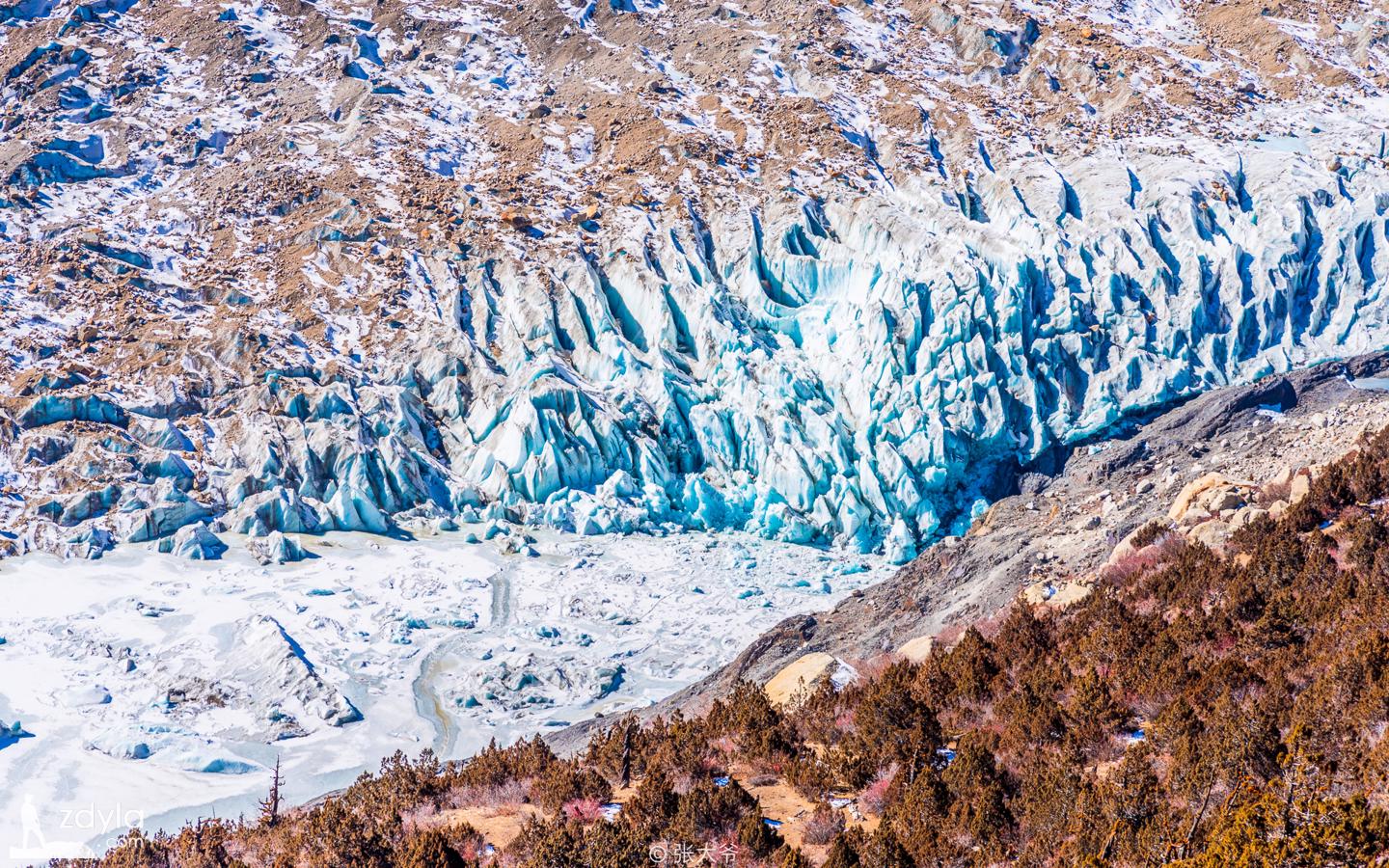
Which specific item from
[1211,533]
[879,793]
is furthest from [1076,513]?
[879,793]

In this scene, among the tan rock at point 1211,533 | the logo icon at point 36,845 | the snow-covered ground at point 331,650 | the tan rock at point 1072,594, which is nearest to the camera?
the tan rock at point 1072,594

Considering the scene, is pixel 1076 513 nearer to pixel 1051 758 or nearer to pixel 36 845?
pixel 1051 758

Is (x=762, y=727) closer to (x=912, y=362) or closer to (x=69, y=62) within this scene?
(x=912, y=362)

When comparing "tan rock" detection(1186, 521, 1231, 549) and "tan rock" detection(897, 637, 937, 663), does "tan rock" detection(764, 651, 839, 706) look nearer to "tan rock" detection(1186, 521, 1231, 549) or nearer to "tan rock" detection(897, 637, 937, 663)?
"tan rock" detection(897, 637, 937, 663)

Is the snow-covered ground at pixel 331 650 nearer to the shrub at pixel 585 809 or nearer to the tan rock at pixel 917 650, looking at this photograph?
the tan rock at pixel 917 650

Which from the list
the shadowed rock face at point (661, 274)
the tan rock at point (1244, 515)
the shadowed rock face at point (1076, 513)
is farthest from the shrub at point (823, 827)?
the shadowed rock face at point (661, 274)

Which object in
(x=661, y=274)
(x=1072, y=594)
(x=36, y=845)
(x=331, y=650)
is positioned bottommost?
(x=331, y=650)
